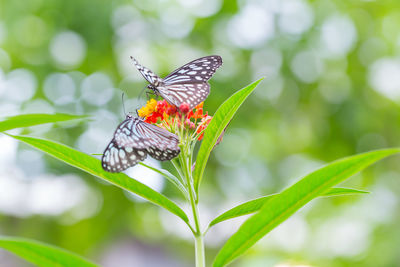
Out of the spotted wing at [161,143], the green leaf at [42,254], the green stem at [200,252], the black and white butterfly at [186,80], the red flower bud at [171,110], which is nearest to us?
the green leaf at [42,254]

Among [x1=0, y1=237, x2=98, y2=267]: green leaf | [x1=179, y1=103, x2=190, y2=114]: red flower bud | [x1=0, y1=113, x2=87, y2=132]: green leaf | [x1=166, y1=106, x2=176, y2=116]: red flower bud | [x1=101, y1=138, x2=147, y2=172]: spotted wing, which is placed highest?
[x1=166, y1=106, x2=176, y2=116]: red flower bud

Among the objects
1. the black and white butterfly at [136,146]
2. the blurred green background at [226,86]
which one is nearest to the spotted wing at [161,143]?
the black and white butterfly at [136,146]

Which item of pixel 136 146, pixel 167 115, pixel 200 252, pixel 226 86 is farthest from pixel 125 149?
pixel 226 86

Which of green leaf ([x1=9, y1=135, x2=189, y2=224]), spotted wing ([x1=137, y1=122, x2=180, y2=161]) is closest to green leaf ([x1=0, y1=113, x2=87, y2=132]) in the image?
green leaf ([x1=9, y1=135, x2=189, y2=224])

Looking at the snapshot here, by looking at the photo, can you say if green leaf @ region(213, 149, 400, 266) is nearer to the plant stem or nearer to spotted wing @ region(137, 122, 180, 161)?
the plant stem

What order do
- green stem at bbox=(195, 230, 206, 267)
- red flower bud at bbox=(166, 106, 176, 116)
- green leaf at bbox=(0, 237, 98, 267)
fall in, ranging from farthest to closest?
red flower bud at bbox=(166, 106, 176, 116), green stem at bbox=(195, 230, 206, 267), green leaf at bbox=(0, 237, 98, 267)

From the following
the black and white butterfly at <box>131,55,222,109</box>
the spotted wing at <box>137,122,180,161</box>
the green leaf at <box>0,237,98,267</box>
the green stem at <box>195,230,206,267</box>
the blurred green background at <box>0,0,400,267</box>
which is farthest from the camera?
the blurred green background at <box>0,0,400,267</box>

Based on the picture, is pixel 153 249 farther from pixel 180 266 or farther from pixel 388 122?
pixel 388 122

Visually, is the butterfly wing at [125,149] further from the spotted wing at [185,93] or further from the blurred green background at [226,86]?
the blurred green background at [226,86]
